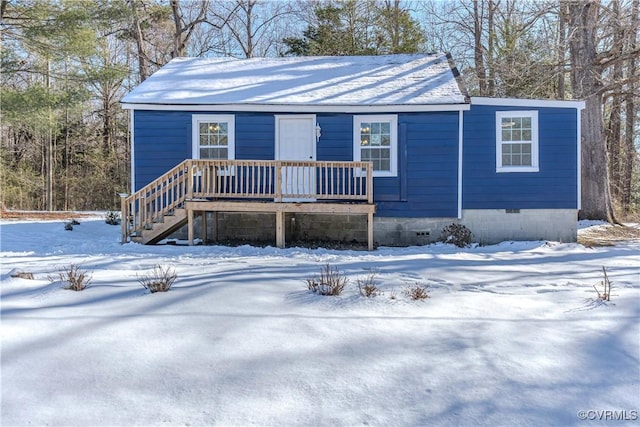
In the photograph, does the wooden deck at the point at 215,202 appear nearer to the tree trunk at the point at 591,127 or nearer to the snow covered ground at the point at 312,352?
the snow covered ground at the point at 312,352

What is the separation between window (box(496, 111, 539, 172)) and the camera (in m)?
9.71

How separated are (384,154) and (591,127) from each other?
7711mm

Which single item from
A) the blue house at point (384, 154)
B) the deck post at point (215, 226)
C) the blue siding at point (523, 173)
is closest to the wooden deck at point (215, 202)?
the blue house at point (384, 154)

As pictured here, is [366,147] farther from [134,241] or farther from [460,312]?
[460,312]

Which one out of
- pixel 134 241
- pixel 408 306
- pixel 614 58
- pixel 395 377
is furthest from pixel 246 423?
pixel 614 58

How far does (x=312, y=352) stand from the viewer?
3102 mm

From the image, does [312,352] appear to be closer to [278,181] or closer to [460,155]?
[278,181]

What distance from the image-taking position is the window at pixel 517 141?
31.9 ft

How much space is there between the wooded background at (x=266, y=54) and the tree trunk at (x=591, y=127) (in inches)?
1.6

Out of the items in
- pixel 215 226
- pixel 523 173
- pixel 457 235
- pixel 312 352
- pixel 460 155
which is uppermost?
pixel 460 155

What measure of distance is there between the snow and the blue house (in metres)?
0.07

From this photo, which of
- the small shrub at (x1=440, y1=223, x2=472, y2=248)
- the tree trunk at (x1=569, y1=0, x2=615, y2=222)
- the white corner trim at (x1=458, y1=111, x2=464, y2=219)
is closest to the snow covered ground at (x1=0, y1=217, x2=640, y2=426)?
the small shrub at (x1=440, y1=223, x2=472, y2=248)

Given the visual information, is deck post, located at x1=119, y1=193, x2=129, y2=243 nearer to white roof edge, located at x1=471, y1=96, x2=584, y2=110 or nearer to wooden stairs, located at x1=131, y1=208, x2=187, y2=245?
wooden stairs, located at x1=131, y1=208, x2=187, y2=245

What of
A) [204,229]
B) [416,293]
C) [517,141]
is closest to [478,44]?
[517,141]
